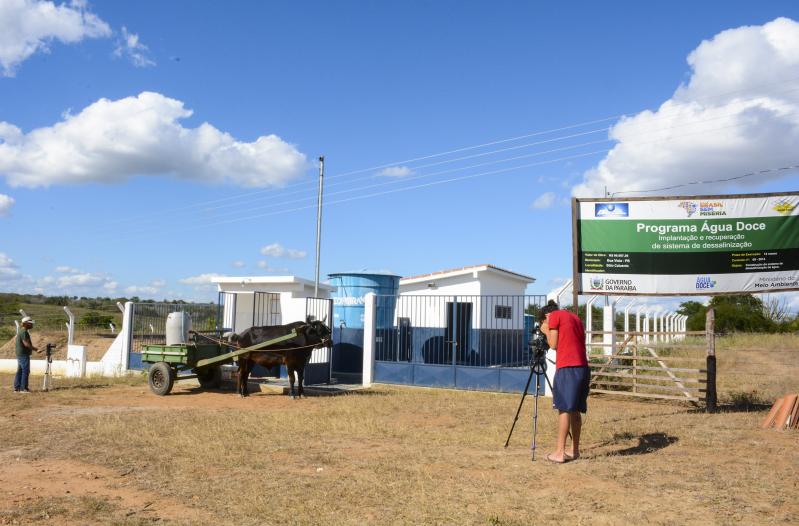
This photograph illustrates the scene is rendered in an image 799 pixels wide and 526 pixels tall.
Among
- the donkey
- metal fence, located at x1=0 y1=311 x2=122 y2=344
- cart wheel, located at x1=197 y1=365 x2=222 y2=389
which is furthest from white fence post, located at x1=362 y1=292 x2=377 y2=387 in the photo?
metal fence, located at x1=0 y1=311 x2=122 y2=344

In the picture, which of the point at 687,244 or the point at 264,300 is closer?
the point at 687,244

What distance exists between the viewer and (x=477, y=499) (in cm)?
621

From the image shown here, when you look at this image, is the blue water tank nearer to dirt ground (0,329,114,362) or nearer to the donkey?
the donkey

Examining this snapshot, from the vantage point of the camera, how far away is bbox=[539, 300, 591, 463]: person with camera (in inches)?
305

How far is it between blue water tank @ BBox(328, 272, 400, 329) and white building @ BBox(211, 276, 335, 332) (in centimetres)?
127

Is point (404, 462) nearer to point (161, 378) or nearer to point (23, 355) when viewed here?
point (161, 378)

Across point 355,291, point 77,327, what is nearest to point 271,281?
point 355,291

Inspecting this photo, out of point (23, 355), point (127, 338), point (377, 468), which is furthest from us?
point (127, 338)

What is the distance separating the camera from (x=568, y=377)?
7.79 metres

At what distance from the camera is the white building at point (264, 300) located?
1775 centimetres

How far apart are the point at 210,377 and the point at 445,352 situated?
634 centimetres

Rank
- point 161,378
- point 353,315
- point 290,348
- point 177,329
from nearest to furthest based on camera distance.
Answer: point 290,348 < point 161,378 < point 177,329 < point 353,315

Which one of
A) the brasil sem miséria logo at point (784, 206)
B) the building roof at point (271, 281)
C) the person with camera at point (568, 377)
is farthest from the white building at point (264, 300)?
the brasil sem miséria logo at point (784, 206)

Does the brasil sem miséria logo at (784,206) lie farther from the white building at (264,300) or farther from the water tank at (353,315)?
the white building at (264,300)
